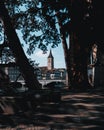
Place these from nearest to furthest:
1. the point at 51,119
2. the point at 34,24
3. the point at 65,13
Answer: the point at 51,119 < the point at 65,13 < the point at 34,24

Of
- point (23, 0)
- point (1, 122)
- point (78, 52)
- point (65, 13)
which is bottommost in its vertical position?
point (1, 122)

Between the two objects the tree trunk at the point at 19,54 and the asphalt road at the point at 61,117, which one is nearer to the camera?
the asphalt road at the point at 61,117

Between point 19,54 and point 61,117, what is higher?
point 19,54

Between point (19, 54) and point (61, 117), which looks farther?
point (19, 54)

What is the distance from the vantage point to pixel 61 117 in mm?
15781

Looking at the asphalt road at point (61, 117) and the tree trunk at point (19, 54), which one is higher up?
the tree trunk at point (19, 54)

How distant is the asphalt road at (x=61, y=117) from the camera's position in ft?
48.0

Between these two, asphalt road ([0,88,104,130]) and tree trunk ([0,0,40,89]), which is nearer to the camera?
asphalt road ([0,88,104,130])

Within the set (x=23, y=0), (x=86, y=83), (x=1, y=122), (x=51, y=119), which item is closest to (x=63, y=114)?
(x=51, y=119)

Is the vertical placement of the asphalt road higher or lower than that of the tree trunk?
lower

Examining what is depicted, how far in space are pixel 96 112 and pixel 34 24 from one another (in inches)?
881

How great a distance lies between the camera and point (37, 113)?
17000mm

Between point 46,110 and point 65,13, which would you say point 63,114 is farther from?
point 65,13

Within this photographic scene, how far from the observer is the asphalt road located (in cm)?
1464
